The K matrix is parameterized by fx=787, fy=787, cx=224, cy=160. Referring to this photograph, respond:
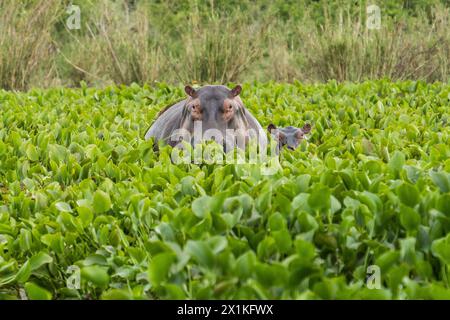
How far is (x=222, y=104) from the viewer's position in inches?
200

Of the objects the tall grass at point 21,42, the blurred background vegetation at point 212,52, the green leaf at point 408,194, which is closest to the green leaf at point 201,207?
the green leaf at point 408,194

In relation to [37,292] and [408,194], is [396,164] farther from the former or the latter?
[37,292]

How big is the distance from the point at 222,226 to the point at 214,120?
2278mm

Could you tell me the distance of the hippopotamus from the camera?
5.03 meters

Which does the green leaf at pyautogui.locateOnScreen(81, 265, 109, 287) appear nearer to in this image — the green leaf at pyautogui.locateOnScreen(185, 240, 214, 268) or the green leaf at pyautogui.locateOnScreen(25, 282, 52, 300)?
the green leaf at pyautogui.locateOnScreen(25, 282, 52, 300)

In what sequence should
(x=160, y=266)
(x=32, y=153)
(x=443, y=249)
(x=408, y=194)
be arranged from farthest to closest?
(x=32, y=153), (x=408, y=194), (x=443, y=249), (x=160, y=266)

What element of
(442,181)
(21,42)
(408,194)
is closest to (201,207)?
(408,194)

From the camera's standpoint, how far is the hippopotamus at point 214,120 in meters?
5.03

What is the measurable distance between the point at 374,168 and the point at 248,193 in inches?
28.3

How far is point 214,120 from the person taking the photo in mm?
5070

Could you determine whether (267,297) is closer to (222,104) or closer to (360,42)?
(222,104)

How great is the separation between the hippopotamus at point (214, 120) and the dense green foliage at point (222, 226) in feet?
1.12

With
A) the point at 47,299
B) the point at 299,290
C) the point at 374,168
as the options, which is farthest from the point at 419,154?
the point at 47,299

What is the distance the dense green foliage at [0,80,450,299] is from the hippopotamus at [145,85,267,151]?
0.34 meters
